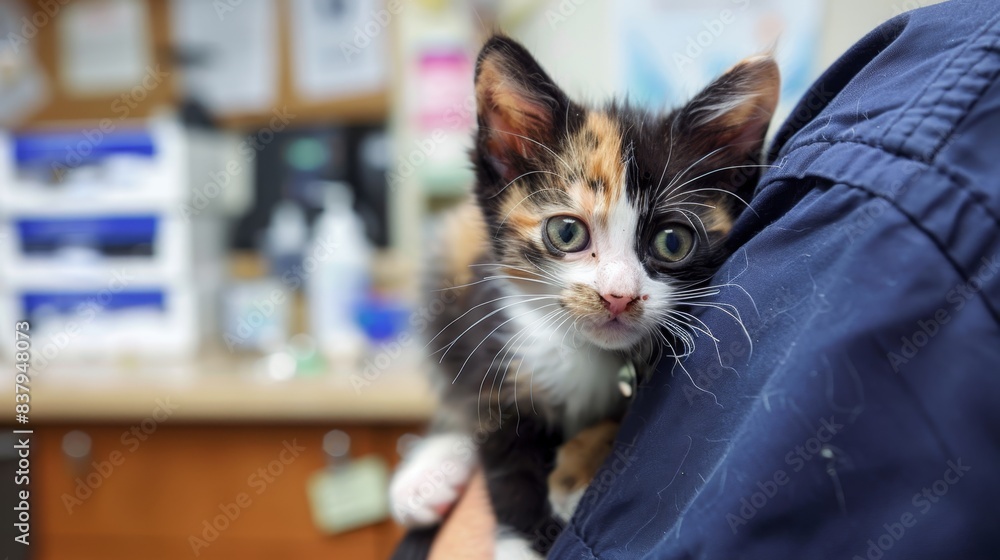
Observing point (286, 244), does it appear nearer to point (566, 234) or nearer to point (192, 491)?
point (192, 491)

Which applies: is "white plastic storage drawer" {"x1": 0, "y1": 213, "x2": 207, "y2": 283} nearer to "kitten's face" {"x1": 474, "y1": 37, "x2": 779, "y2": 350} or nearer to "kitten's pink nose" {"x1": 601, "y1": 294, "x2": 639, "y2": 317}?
"kitten's face" {"x1": 474, "y1": 37, "x2": 779, "y2": 350}

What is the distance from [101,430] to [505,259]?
3.93 feet

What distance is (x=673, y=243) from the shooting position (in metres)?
0.64

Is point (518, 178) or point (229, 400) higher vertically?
point (518, 178)

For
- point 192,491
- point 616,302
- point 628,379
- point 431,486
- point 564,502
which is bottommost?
point 192,491

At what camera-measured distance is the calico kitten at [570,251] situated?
0.63 metres

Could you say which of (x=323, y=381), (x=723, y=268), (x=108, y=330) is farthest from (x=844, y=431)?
(x=108, y=330)

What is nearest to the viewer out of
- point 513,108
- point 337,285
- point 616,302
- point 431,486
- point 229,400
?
point 616,302

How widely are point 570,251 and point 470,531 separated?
36 centimetres

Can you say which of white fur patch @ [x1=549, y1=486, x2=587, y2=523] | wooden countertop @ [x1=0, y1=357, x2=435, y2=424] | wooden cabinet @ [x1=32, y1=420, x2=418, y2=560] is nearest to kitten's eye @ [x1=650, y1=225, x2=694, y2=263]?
white fur patch @ [x1=549, y1=486, x2=587, y2=523]

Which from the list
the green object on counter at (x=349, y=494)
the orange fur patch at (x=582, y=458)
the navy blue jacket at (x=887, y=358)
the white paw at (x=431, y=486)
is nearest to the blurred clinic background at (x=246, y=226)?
the green object on counter at (x=349, y=494)

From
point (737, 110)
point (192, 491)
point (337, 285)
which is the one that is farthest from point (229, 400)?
point (737, 110)

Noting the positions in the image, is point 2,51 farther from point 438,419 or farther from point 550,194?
point 550,194

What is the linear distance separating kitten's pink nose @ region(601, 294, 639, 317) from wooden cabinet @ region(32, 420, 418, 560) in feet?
2.99
